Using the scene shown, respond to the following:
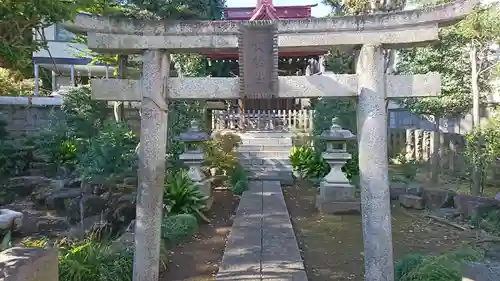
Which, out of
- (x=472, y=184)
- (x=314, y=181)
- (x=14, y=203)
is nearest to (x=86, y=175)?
(x=14, y=203)

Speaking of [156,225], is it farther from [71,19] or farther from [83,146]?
[83,146]

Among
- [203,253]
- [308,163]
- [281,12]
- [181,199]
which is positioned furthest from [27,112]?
[203,253]

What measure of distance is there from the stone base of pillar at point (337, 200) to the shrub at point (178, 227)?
3.04 m

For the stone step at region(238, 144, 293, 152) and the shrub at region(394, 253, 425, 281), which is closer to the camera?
the shrub at region(394, 253, 425, 281)

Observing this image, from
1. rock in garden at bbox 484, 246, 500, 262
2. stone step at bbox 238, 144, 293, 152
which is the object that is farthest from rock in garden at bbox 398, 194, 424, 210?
stone step at bbox 238, 144, 293, 152

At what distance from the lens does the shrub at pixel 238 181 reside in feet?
36.2

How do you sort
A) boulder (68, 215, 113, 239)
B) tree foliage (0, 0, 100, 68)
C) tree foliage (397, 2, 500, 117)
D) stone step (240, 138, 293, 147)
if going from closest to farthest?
tree foliage (0, 0, 100, 68) → boulder (68, 215, 113, 239) → tree foliage (397, 2, 500, 117) → stone step (240, 138, 293, 147)

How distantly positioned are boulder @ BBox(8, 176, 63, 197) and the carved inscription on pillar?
10.6m

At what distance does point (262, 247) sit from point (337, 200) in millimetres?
3706

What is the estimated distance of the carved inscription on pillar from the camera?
14.9ft

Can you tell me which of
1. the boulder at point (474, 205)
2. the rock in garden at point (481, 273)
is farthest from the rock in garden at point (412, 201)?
the rock in garden at point (481, 273)

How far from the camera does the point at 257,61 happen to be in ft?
14.9

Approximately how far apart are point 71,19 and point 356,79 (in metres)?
3.05

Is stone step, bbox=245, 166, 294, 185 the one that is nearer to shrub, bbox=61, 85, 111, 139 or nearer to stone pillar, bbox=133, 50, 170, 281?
shrub, bbox=61, 85, 111, 139
